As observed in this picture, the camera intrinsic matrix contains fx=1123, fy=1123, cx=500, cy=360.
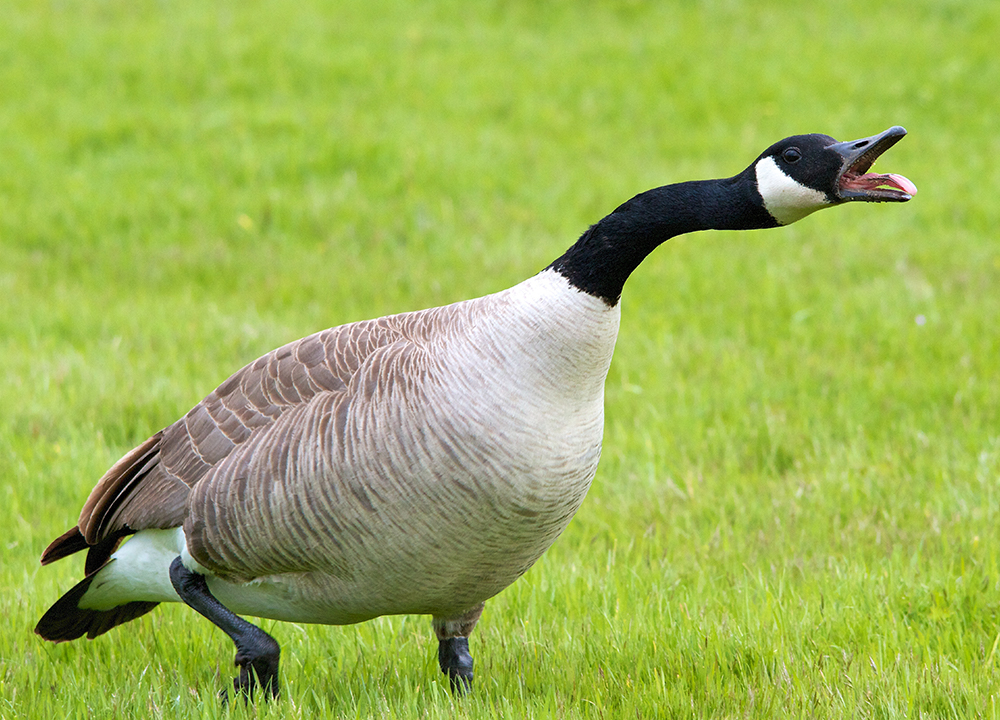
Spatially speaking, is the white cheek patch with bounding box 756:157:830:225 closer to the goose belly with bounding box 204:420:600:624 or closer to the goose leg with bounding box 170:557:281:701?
the goose belly with bounding box 204:420:600:624

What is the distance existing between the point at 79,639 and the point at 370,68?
28.1 feet

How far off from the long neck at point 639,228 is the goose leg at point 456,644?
1.27 m

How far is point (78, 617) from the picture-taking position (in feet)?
13.8

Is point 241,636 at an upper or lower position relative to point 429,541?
lower

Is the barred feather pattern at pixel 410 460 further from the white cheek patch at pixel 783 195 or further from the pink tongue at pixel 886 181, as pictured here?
the pink tongue at pixel 886 181

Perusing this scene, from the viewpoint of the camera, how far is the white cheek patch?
3.21 m

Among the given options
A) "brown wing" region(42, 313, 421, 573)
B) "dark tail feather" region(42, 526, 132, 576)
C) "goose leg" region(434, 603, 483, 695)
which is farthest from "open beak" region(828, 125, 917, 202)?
"dark tail feather" region(42, 526, 132, 576)

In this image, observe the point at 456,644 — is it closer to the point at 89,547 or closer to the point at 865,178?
the point at 89,547

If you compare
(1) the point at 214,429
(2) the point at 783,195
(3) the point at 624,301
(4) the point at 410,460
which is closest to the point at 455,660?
(4) the point at 410,460

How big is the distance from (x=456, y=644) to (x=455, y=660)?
6 centimetres

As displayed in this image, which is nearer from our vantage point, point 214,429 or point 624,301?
point 214,429

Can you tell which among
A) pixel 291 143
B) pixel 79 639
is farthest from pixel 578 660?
pixel 291 143

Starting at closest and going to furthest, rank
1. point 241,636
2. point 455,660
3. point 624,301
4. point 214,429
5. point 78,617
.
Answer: point 241,636 → point 214,429 → point 455,660 → point 78,617 → point 624,301

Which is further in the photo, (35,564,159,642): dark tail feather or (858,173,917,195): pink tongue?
(35,564,159,642): dark tail feather
